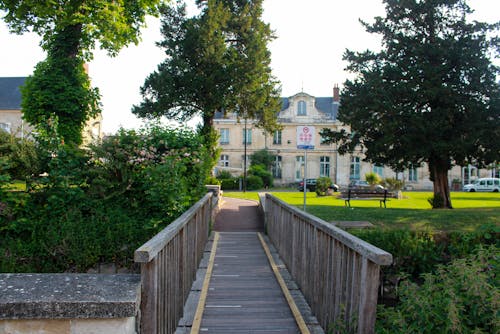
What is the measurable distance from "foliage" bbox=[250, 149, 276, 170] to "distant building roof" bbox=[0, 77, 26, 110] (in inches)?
954

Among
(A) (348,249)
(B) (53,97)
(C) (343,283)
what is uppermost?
(B) (53,97)

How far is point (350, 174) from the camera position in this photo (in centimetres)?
5388

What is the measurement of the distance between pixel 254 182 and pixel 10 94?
24910mm

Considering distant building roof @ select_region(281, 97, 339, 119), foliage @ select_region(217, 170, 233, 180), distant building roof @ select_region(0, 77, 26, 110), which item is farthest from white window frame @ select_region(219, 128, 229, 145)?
distant building roof @ select_region(0, 77, 26, 110)

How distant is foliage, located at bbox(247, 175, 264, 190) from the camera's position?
44219 mm

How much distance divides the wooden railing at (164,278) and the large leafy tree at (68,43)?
6.69 meters

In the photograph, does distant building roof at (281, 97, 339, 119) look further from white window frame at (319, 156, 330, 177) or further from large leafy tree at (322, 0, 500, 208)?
large leafy tree at (322, 0, 500, 208)

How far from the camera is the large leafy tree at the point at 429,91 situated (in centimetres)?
1672

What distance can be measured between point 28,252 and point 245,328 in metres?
4.37

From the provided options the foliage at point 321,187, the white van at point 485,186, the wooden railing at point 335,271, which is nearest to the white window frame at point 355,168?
the white van at point 485,186

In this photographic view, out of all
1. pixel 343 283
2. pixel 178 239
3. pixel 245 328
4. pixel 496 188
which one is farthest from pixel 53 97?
pixel 496 188

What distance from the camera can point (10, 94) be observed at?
42.7m

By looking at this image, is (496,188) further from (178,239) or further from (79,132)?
(178,239)

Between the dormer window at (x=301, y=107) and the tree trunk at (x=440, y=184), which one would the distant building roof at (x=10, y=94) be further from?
the tree trunk at (x=440, y=184)
